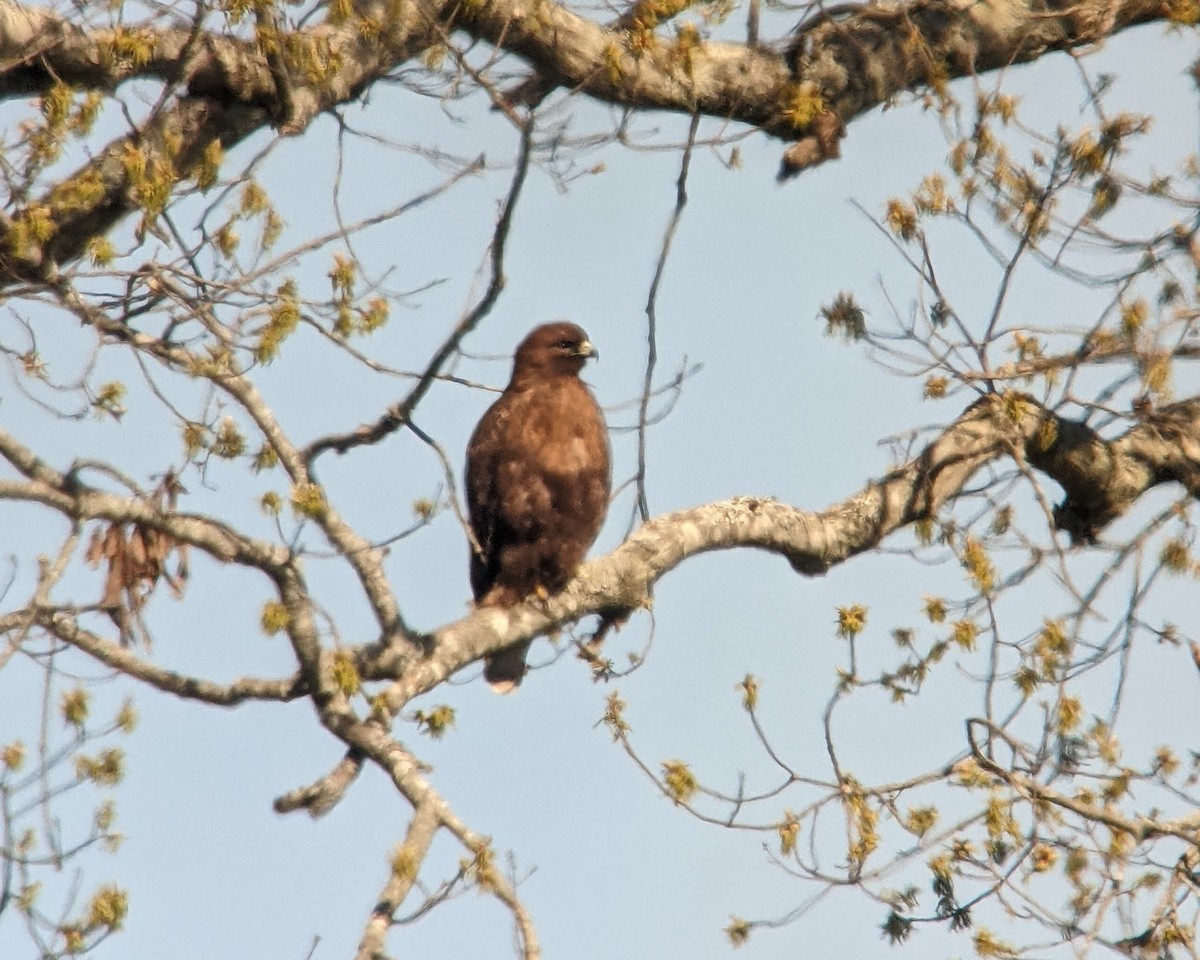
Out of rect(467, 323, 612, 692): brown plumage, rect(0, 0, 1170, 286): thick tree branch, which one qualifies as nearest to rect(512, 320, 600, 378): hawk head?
rect(467, 323, 612, 692): brown plumage

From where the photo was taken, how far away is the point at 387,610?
4.19 meters

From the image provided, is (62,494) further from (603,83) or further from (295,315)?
(603,83)

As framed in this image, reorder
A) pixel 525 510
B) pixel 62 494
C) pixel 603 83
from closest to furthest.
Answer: pixel 62 494
pixel 603 83
pixel 525 510

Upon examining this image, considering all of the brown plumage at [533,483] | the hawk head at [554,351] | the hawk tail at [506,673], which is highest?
the hawk head at [554,351]

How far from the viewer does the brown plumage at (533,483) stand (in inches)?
212

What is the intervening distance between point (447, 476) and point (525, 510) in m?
1.42

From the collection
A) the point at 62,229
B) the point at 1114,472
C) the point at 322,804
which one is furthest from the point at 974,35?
the point at 322,804

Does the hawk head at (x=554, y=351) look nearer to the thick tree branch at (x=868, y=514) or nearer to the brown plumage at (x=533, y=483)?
the brown plumage at (x=533, y=483)

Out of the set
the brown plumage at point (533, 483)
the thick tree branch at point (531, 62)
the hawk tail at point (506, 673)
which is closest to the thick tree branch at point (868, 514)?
the brown plumage at point (533, 483)

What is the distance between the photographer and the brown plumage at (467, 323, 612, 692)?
5.38 metres

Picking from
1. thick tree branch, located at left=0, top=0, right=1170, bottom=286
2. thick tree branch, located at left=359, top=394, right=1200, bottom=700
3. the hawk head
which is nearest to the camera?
thick tree branch, located at left=0, top=0, right=1170, bottom=286

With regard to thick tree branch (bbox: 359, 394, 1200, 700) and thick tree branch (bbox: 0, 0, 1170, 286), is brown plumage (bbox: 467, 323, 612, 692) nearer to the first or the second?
thick tree branch (bbox: 359, 394, 1200, 700)

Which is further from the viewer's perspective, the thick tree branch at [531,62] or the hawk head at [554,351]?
the hawk head at [554,351]

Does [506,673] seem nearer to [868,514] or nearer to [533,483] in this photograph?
[533,483]
